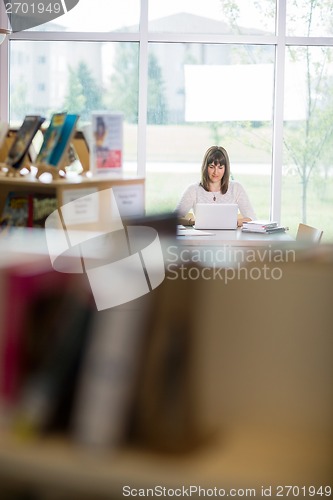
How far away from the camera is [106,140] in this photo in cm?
187

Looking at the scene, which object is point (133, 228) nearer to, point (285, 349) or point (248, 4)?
point (285, 349)

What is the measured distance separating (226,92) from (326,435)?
639 cm

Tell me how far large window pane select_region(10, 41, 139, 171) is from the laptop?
168 centimetres

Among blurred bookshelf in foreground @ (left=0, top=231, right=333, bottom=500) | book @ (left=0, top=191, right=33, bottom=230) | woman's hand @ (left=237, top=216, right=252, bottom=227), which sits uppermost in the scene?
book @ (left=0, top=191, right=33, bottom=230)

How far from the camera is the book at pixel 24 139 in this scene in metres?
2.04

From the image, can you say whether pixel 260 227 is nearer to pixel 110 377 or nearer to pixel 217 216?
pixel 217 216

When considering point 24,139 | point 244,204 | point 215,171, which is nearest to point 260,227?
point 244,204

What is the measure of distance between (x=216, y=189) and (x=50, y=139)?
414 cm

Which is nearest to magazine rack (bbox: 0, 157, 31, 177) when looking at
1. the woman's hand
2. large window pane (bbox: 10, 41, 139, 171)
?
the woman's hand

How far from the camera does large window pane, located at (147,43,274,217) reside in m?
7.15

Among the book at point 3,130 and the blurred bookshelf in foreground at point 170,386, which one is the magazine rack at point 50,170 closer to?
the book at point 3,130

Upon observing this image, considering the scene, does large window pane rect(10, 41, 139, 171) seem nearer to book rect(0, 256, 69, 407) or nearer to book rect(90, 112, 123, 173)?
book rect(90, 112, 123, 173)

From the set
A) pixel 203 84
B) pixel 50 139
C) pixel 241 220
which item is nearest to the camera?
pixel 50 139

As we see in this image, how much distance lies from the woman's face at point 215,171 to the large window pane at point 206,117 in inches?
44.4
